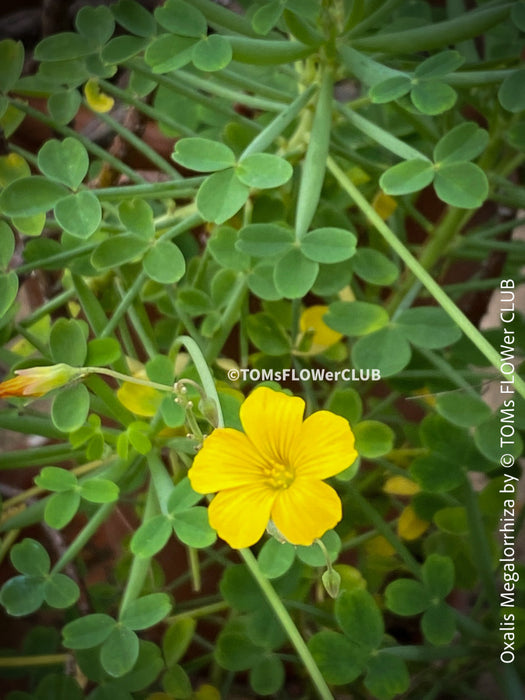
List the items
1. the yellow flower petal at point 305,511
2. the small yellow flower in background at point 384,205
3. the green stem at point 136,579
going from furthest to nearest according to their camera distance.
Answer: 1. the small yellow flower in background at point 384,205
2. the green stem at point 136,579
3. the yellow flower petal at point 305,511

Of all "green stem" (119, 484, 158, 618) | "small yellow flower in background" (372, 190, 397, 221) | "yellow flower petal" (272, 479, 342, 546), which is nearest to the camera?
"yellow flower petal" (272, 479, 342, 546)

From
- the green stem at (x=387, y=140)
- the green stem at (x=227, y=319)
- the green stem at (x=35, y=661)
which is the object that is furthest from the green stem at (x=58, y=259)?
the green stem at (x=35, y=661)

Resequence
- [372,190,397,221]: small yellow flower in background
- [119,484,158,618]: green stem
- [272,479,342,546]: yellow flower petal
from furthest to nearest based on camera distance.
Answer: [372,190,397,221]: small yellow flower in background
[119,484,158,618]: green stem
[272,479,342,546]: yellow flower petal

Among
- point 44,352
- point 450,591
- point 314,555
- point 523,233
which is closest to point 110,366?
point 44,352

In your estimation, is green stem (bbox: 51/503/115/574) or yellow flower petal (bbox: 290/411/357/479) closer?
yellow flower petal (bbox: 290/411/357/479)

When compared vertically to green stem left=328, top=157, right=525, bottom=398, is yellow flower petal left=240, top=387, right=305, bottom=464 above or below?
below

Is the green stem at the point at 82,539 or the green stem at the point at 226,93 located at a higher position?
the green stem at the point at 226,93

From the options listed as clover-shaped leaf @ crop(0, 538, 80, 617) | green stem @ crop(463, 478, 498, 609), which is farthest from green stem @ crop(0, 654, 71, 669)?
green stem @ crop(463, 478, 498, 609)

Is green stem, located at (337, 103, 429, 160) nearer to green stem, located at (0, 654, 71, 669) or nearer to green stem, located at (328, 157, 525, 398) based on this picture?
green stem, located at (328, 157, 525, 398)

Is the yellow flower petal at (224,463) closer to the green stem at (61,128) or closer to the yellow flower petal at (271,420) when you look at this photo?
the yellow flower petal at (271,420)

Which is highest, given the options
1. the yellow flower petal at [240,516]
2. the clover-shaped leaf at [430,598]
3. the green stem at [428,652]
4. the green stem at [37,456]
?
the green stem at [37,456]
